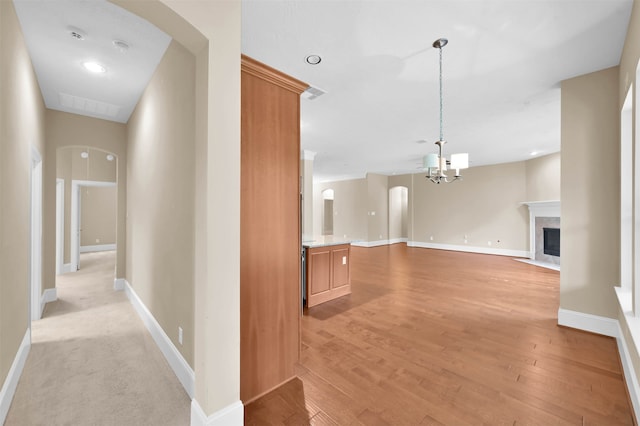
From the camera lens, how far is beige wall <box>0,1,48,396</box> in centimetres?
186

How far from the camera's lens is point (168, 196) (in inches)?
99.1

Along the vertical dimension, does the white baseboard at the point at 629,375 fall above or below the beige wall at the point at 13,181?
below

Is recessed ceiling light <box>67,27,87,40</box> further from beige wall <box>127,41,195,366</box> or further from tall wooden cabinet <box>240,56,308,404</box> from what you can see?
tall wooden cabinet <box>240,56,308,404</box>

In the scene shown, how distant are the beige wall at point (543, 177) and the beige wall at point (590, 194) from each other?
17.2 feet

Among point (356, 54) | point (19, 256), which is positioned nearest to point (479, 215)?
point (356, 54)

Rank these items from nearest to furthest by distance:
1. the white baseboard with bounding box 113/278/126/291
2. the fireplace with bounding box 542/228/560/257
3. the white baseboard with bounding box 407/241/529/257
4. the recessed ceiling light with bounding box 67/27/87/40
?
the recessed ceiling light with bounding box 67/27/87/40 < the white baseboard with bounding box 113/278/126/291 < the fireplace with bounding box 542/228/560/257 < the white baseboard with bounding box 407/241/529/257

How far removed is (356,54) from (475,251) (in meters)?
8.75

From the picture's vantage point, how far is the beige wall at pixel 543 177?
→ 730 centimetres

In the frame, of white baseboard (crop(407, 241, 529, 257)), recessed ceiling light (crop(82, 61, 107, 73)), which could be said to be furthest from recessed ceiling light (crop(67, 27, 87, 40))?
white baseboard (crop(407, 241, 529, 257))

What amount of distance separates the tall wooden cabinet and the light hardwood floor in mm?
265

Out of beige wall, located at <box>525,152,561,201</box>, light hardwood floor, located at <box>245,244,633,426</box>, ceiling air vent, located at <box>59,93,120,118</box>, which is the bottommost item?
light hardwood floor, located at <box>245,244,633,426</box>

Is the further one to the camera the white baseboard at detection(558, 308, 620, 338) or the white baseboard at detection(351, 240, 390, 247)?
the white baseboard at detection(351, 240, 390, 247)

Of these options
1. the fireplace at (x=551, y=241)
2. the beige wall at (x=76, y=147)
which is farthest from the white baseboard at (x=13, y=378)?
the fireplace at (x=551, y=241)

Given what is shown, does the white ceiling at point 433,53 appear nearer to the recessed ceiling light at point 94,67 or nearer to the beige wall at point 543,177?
the recessed ceiling light at point 94,67
